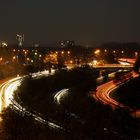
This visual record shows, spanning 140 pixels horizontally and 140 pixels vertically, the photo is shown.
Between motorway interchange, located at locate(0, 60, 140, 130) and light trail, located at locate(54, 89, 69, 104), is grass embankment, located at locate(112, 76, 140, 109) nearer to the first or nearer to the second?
motorway interchange, located at locate(0, 60, 140, 130)

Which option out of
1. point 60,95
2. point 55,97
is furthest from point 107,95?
point 55,97

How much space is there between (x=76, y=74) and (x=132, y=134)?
40.3m

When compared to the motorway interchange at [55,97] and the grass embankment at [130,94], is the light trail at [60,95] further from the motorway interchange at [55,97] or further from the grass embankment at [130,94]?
the grass embankment at [130,94]

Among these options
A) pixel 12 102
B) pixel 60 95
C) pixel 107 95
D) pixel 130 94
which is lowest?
pixel 130 94

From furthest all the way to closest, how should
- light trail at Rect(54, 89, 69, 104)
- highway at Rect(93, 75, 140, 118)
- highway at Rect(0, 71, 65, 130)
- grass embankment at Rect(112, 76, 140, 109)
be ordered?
1. grass embankment at Rect(112, 76, 140, 109)
2. light trail at Rect(54, 89, 69, 104)
3. highway at Rect(93, 75, 140, 118)
4. highway at Rect(0, 71, 65, 130)

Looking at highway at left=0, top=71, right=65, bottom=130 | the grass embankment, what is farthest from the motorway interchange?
the grass embankment

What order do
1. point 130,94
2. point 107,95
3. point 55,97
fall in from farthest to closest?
point 130,94, point 107,95, point 55,97

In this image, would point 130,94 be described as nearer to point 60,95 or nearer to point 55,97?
point 60,95

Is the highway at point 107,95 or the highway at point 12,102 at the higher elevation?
the highway at point 12,102

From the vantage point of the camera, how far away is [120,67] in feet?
273

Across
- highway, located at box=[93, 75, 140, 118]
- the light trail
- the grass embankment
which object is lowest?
the grass embankment

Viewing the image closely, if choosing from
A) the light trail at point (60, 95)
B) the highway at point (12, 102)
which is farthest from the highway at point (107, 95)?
the highway at point (12, 102)

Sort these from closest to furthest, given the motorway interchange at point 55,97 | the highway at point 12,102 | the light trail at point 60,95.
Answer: the highway at point 12,102
the motorway interchange at point 55,97
the light trail at point 60,95

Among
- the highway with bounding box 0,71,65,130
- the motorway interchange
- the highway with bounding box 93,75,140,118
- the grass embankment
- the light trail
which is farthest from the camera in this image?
the grass embankment
